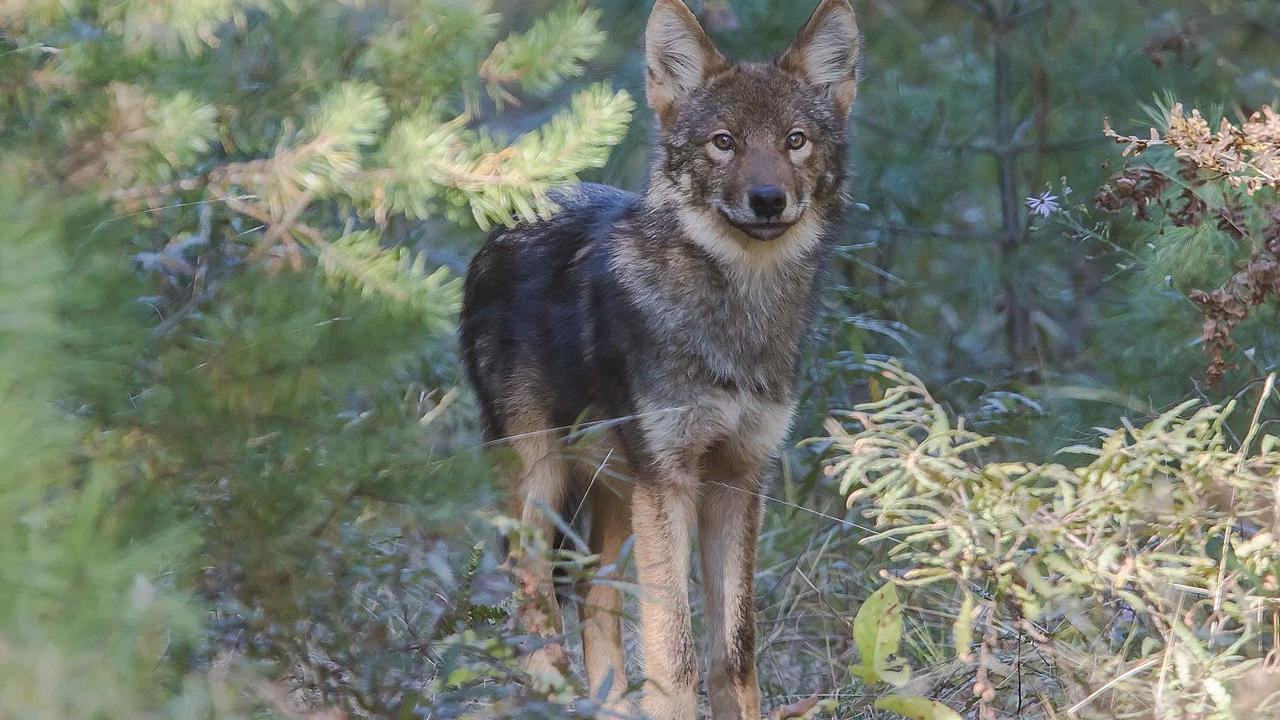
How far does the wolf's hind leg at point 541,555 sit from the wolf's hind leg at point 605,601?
0.15 metres

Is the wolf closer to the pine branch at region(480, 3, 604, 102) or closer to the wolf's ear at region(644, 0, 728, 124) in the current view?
the wolf's ear at region(644, 0, 728, 124)

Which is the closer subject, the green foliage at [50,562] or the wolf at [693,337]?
the green foliage at [50,562]

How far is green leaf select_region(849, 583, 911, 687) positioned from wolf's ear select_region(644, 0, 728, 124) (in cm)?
181

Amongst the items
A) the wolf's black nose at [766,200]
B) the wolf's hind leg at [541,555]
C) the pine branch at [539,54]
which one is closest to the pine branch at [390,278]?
the pine branch at [539,54]

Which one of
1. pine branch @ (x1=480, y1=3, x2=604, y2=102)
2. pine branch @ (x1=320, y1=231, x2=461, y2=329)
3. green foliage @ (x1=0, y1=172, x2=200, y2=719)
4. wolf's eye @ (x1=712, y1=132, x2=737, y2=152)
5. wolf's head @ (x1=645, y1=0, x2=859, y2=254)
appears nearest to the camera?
green foliage @ (x1=0, y1=172, x2=200, y2=719)

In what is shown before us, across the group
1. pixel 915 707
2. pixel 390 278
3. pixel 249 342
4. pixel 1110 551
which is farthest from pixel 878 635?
pixel 249 342

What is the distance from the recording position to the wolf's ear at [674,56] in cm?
438

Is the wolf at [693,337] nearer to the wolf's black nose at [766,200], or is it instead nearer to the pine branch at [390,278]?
the wolf's black nose at [766,200]

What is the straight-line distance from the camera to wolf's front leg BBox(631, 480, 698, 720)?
3.96 meters

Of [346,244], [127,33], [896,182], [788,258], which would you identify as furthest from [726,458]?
[896,182]

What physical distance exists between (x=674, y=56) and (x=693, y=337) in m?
0.95

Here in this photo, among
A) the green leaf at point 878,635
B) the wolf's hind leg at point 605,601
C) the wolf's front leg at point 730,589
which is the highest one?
the green leaf at point 878,635

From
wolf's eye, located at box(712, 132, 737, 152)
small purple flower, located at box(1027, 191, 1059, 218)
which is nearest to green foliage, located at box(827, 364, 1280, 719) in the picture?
wolf's eye, located at box(712, 132, 737, 152)

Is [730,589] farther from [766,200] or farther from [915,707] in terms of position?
[766,200]
